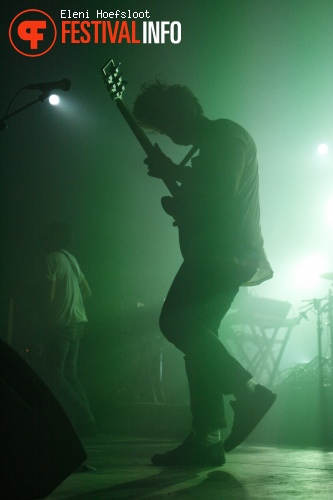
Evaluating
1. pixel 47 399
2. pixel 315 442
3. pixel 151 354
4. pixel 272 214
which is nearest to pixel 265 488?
pixel 47 399

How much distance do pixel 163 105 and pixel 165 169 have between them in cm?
25

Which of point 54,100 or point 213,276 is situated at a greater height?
point 54,100

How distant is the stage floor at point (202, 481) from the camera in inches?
51.3

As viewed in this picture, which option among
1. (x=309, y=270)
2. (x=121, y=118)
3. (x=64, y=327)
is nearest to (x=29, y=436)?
(x=64, y=327)

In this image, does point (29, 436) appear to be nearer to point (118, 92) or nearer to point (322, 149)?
point (118, 92)

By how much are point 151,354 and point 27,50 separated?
358cm

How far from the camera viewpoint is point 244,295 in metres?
6.51

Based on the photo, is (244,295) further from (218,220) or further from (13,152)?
(218,220)

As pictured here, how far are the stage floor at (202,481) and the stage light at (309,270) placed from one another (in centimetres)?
550

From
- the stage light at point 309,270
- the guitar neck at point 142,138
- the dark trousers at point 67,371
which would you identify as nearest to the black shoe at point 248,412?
the guitar neck at point 142,138

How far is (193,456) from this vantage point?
187 centimetres

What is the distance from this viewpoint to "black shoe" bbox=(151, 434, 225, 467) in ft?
6.14

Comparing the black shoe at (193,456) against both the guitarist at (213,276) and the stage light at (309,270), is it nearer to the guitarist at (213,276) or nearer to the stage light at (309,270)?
the guitarist at (213,276)

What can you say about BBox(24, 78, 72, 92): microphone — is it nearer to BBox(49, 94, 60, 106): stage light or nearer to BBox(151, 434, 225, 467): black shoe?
BBox(151, 434, 225, 467): black shoe
